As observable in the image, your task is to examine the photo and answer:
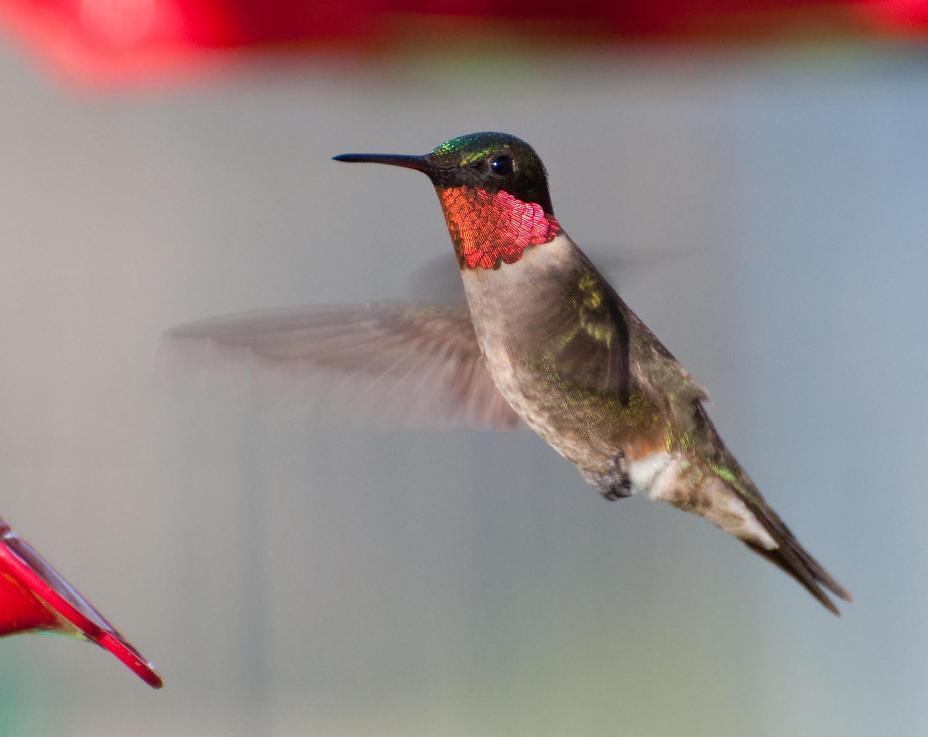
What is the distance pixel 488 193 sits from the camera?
2.41 ft

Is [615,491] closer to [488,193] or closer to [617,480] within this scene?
[617,480]

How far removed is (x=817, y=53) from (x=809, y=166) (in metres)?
1.21

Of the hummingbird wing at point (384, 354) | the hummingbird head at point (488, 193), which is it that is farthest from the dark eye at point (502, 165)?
the hummingbird wing at point (384, 354)

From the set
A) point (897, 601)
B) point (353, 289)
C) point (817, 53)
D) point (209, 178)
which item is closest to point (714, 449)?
point (817, 53)

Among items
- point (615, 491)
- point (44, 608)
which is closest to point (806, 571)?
point (615, 491)

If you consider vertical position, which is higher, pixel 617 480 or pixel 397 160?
pixel 397 160

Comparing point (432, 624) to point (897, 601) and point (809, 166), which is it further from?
point (809, 166)

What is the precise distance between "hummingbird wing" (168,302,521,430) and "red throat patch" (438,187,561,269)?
11 cm

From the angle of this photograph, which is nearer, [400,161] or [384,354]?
[400,161]

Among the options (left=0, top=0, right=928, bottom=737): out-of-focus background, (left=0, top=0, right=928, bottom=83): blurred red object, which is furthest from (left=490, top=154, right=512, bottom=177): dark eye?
(left=0, top=0, right=928, bottom=737): out-of-focus background

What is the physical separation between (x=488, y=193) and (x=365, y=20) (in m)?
0.50

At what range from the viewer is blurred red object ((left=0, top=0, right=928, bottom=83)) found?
3.71ft

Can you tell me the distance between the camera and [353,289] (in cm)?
279

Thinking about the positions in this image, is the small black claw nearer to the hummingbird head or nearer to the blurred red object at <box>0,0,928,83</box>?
the hummingbird head
